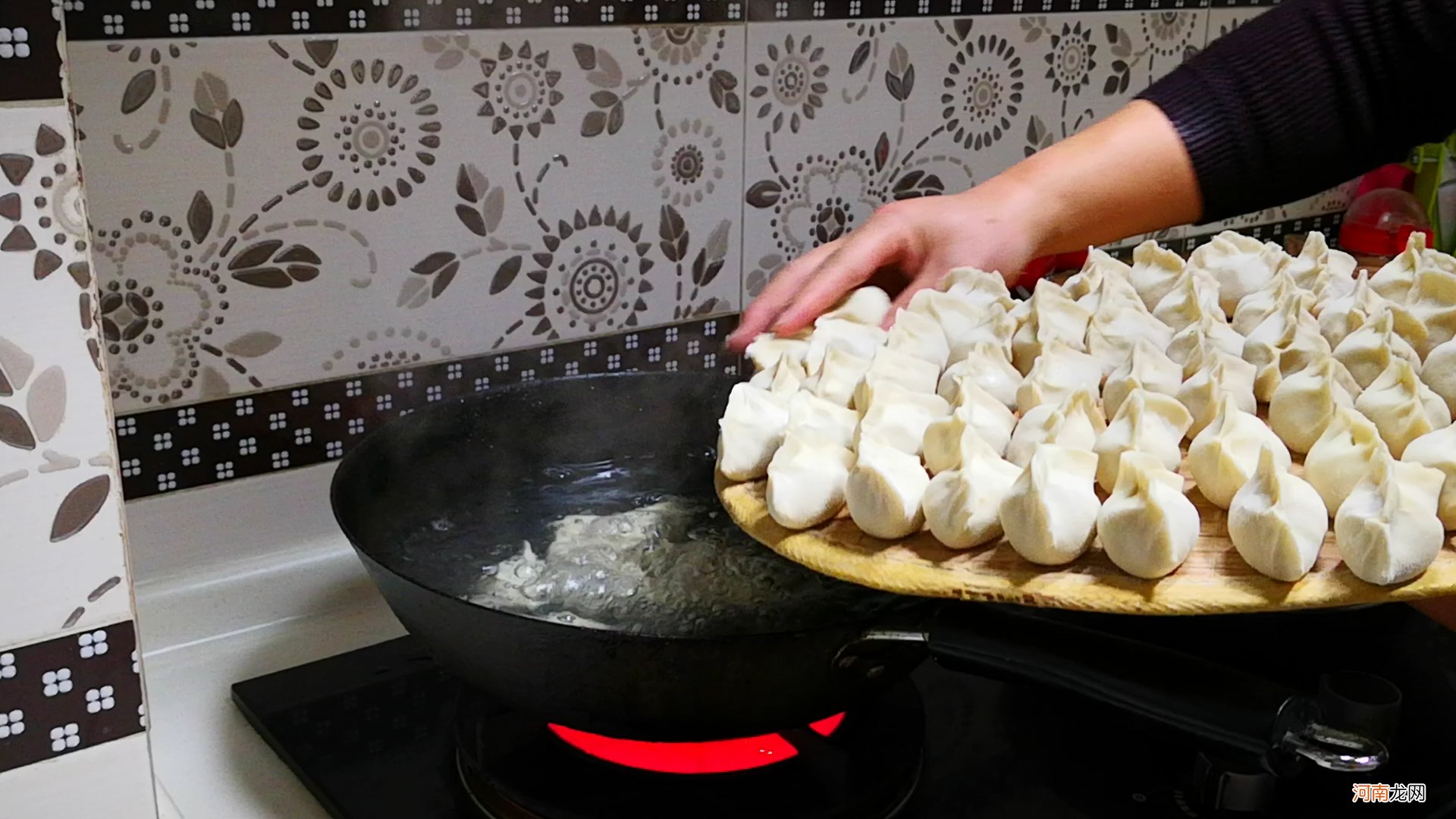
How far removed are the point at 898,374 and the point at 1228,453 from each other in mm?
186

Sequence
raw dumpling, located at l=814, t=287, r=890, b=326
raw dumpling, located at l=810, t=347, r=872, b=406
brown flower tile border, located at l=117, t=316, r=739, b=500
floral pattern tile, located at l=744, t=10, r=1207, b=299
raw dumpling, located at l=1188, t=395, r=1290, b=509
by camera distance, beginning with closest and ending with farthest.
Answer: raw dumpling, located at l=1188, t=395, r=1290, b=509
raw dumpling, located at l=810, t=347, r=872, b=406
raw dumpling, located at l=814, t=287, r=890, b=326
brown flower tile border, located at l=117, t=316, r=739, b=500
floral pattern tile, located at l=744, t=10, r=1207, b=299

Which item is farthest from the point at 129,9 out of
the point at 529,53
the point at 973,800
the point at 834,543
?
the point at 973,800

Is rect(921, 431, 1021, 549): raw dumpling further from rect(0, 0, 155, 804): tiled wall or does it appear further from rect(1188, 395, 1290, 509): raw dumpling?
rect(0, 0, 155, 804): tiled wall

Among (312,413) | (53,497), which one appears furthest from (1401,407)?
(312,413)

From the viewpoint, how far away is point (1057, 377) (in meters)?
0.72

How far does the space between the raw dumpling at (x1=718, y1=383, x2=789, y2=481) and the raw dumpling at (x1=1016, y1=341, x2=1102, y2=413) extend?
0.14 metres

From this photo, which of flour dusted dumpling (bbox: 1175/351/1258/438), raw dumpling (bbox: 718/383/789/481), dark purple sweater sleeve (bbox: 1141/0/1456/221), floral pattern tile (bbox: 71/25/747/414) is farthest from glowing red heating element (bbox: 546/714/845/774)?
dark purple sweater sleeve (bbox: 1141/0/1456/221)

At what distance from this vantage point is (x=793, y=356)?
763 millimetres

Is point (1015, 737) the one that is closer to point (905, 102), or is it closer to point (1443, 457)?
point (1443, 457)

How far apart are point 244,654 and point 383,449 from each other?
211 millimetres

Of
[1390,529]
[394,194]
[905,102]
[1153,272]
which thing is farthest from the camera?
[905,102]

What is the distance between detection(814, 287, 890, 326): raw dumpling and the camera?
825 mm

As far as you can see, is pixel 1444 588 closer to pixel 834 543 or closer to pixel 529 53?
pixel 834 543

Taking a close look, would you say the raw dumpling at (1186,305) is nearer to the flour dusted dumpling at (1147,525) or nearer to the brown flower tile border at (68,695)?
the flour dusted dumpling at (1147,525)
